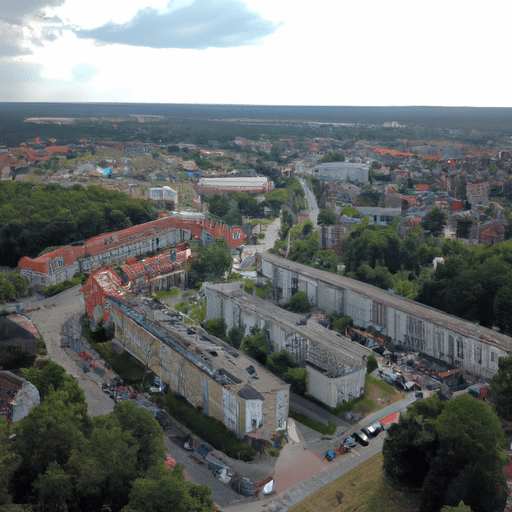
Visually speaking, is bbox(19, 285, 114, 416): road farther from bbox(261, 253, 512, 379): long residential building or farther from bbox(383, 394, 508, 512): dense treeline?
bbox(261, 253, 512, 379): long residential building

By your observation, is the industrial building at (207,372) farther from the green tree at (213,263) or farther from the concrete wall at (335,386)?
the green tree at (213,263)

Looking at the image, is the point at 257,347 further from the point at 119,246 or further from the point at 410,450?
the point at 119,246

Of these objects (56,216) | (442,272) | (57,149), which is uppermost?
(57,149)

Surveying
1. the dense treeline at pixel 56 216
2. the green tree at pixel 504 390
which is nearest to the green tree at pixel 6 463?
the green tree at pixel 504 390

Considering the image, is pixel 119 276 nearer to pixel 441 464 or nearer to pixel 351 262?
pixel 351 262

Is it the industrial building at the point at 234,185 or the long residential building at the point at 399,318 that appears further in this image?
the industrial building at the point at 234,185

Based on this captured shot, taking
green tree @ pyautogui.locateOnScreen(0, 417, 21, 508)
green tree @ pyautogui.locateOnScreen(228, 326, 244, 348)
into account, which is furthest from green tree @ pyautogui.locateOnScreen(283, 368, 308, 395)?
green tree @ pyautogui.locateOnScreen(0, 417, 21, 508)

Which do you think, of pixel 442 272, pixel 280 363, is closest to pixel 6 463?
pixel 280 363
